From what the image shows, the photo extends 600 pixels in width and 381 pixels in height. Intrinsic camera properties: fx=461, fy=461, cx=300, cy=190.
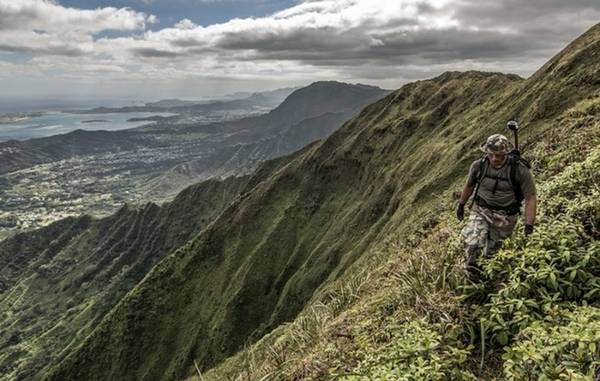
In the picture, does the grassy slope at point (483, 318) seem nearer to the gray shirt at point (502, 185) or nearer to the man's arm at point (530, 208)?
the man's arm at point (530, 208)

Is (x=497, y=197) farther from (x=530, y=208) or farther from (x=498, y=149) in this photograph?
(x=498, y=149)

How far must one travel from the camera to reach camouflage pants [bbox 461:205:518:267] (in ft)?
39.9

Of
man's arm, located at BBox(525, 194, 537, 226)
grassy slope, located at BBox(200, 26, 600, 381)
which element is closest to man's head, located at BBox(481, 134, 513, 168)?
man's arm, located at BBox(525, 194, 537, 226)

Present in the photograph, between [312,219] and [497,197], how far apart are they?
359 feet

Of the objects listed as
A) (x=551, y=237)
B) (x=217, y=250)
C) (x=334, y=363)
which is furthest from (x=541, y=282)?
(x=217, y=250)

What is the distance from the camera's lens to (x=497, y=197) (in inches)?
478

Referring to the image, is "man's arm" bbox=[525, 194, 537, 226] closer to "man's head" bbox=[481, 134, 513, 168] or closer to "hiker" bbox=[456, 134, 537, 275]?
"hiker" bbox=[456, 134, 537, 275]

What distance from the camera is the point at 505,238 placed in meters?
12.3

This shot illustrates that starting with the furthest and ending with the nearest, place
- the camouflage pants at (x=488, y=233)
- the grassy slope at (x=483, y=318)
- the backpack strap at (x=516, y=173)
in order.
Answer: the camouflage pants at (x=488, y=233)
the backpack strap at (x=516, y=173)
the grassy slope at (x=483, y=318)

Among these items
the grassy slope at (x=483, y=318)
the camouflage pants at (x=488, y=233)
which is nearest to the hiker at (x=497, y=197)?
the camouflage pants at (x=488, y=233)

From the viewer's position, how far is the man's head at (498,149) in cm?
1173

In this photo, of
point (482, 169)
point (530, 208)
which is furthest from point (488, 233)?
point (482, 169)

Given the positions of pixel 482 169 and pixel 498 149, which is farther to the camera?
pixel 482 169

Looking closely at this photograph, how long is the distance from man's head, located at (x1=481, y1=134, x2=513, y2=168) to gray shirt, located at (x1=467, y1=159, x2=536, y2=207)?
196 mm
